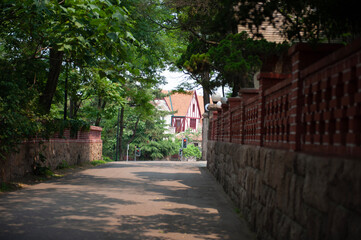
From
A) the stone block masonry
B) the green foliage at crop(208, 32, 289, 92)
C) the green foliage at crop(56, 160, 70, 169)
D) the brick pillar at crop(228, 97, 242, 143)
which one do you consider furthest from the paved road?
the green foliage at crop(56, 160, 70, 169)

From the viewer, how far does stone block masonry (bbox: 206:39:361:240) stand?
3.33m

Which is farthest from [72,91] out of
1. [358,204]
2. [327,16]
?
[358,204]

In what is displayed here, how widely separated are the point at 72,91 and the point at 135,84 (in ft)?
55.8

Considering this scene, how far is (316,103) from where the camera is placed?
4344mm

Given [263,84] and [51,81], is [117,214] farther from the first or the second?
[51,81]

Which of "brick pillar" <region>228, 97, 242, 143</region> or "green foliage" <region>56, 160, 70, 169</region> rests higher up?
"brick pillar" <region>228, 97, 242, 143</region>

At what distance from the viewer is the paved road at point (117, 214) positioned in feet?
21.4

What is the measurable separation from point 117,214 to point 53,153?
10.2 metres

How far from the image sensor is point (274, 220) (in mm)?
5562

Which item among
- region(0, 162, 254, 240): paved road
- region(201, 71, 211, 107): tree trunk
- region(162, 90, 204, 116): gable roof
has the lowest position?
region(0, 162, 254, 240): paved road

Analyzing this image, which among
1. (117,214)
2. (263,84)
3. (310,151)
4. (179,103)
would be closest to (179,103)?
(179,103)

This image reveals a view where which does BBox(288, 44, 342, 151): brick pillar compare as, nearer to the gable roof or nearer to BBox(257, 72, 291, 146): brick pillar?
BBox(257, 72, 291, 146): brick pillar

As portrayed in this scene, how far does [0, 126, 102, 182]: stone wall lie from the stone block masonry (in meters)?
7.90

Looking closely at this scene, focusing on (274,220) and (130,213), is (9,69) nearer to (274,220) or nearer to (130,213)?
(130,213)
